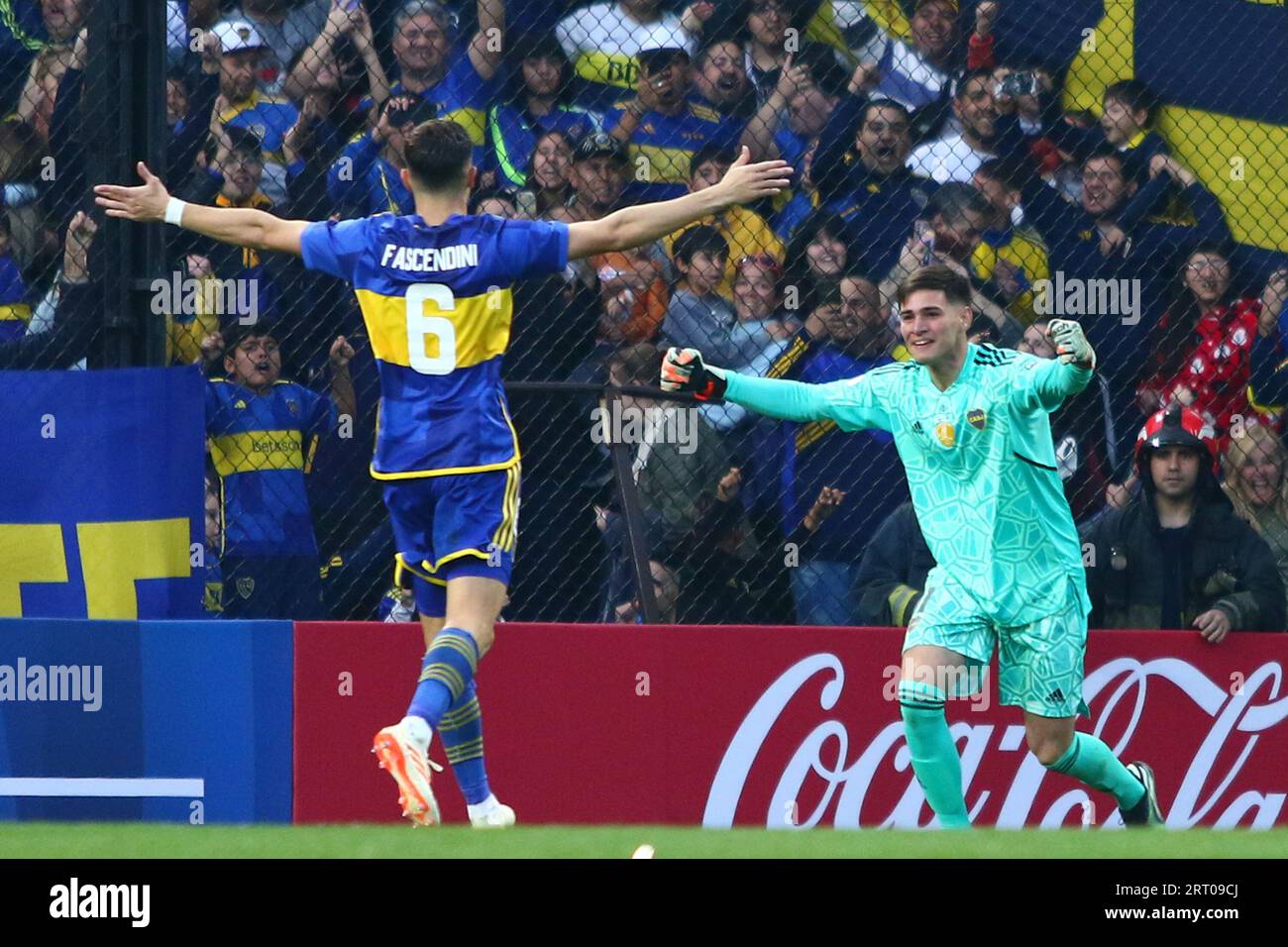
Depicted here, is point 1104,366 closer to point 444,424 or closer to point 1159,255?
point 1159,255

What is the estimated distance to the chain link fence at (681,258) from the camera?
7.65 meters

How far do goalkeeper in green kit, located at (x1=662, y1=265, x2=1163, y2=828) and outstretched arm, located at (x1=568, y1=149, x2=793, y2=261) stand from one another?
529 mm

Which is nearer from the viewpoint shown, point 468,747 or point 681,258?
point 468,747

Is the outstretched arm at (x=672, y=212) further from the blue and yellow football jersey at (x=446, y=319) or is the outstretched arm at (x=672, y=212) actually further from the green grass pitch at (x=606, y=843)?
the green grass pitch at (x=606, y=843)

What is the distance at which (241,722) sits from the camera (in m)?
7.62

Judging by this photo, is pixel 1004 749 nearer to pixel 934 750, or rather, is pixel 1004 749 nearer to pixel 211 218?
pixel 934 750

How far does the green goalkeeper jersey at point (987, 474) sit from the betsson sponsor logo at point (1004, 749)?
1.37 meters

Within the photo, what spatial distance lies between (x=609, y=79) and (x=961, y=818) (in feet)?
11.6

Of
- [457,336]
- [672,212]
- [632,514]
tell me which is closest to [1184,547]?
[632,514]

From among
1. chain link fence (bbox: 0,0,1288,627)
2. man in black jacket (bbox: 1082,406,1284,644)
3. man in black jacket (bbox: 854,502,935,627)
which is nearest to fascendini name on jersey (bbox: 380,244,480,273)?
chain link fence (bbox: 0,0,1288,627)

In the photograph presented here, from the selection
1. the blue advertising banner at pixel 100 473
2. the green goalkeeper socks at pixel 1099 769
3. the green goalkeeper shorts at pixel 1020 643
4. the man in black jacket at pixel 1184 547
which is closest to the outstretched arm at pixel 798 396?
the green goalkeeper shorts at pixel 1020 643

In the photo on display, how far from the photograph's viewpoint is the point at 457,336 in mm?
6023

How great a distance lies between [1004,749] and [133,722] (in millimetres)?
3432
